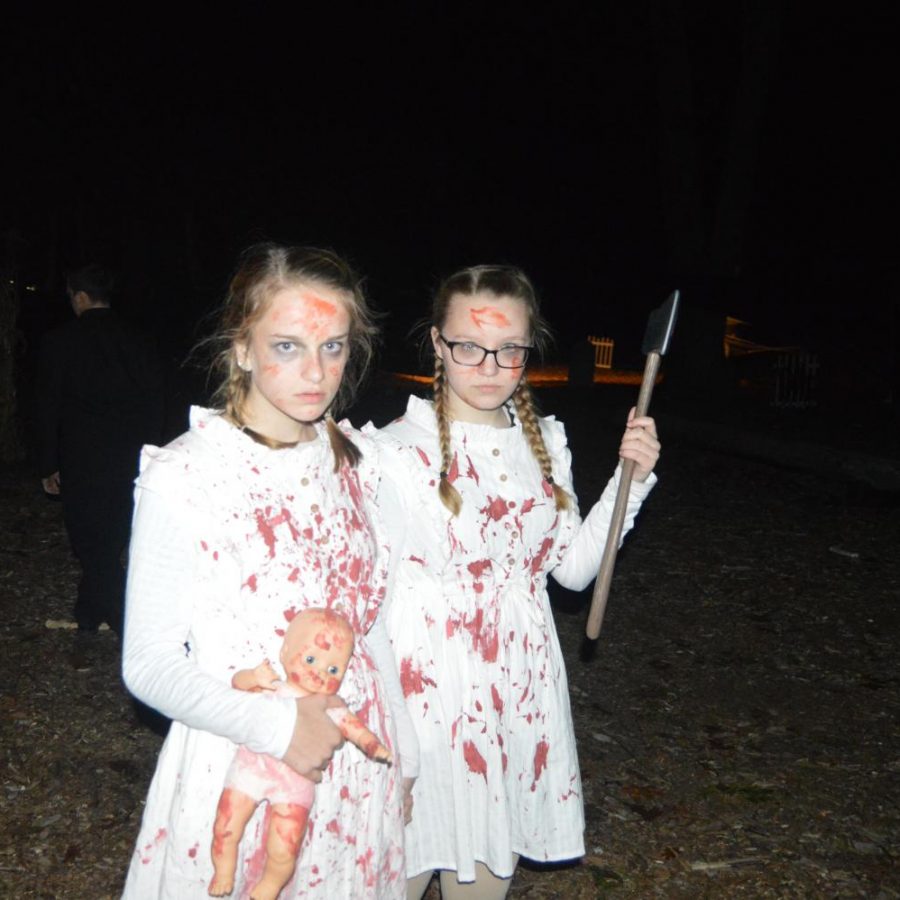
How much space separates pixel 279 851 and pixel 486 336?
4.85 feet

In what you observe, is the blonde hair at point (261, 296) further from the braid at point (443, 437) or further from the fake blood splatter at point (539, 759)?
the fake blood splatter at point (539, 759)

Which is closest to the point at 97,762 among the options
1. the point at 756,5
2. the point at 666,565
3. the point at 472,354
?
the point at 472,354

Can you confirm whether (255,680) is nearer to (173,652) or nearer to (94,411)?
(173,652)

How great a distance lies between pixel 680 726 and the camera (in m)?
5.32

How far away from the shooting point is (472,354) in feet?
9.36

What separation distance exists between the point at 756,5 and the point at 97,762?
52.1 ft

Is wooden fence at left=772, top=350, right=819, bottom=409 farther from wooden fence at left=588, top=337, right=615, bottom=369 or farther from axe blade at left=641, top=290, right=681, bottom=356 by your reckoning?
axe blade at left=641, top=290, right=681, bottom=356

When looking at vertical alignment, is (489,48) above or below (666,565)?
above

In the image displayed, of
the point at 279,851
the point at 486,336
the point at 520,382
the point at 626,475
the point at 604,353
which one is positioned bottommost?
the point at 604,353

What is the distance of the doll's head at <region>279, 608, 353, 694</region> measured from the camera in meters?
1.96

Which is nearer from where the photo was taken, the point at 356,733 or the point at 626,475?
the point at 356,733

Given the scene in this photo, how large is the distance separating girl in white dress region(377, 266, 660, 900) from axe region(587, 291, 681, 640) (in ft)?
0.33

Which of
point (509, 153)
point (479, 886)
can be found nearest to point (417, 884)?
point (479, 886)

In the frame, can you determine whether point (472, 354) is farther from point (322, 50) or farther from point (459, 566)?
point (322, 50)
